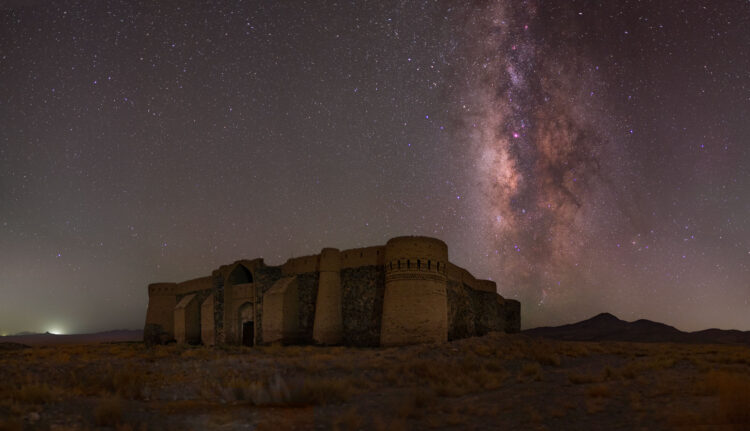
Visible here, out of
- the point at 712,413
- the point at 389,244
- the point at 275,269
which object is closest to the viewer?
the point at 712,413

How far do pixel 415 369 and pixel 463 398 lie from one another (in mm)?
4027

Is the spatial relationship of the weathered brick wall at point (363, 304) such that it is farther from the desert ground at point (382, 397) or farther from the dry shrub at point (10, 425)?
the dry shrub at point (10, 425)

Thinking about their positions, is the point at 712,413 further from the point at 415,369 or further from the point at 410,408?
the point at 415,369

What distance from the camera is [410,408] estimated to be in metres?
8.65

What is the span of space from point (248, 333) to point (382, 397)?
2399 cm

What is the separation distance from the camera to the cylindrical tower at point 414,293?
23281mm

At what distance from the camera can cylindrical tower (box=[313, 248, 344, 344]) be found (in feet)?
87.2

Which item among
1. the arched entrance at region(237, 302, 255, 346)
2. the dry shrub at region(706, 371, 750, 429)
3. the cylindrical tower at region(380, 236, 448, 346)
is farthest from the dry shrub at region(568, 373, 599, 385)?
the arched entrance at region(237, 302, 255, 346)

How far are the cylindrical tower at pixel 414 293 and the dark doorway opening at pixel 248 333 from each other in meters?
11.8

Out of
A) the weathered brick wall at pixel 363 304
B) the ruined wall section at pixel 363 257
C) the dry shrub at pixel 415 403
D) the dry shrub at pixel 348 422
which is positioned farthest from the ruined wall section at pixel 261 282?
the dry shrub at pixel 348 422

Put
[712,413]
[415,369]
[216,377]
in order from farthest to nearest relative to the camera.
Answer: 1. [415,369]
2. [216,377]
3. [712,413]

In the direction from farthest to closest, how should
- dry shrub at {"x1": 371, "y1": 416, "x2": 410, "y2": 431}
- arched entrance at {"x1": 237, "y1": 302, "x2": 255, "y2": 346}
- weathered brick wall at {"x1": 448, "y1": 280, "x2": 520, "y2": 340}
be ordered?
arched entrance at {"x1": 237, "y1": 302, "x2": 255, "y2": 346}
weathered brick wall at {"x1": 448, "y1": 280, "x2": 520, "y2": 340}
dry shrub at {"x1": 371, "y1": 416, "x2": 410, "y2": 431}

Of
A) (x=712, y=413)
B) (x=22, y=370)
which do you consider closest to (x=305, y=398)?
(x=712, y=413)

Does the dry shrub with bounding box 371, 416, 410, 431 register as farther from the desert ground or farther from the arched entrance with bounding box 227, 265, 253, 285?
the arched entrance with bounding box 227, 265, 253, 285
